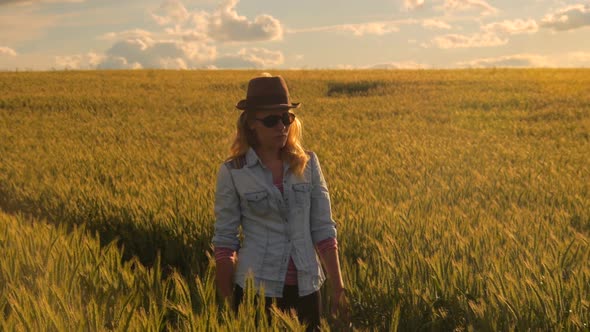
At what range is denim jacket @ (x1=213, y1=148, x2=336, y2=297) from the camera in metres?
2.80

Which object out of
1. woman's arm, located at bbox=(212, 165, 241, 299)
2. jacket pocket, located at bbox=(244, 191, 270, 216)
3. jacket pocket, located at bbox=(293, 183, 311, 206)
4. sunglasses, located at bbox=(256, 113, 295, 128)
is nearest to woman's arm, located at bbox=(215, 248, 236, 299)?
woman's arm, located at bbox=(212, 165, 241, 299)

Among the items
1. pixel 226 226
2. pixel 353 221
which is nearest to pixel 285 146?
pixel 226 226

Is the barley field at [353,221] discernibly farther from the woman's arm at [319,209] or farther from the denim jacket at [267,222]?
the woman's arm at [319,209]

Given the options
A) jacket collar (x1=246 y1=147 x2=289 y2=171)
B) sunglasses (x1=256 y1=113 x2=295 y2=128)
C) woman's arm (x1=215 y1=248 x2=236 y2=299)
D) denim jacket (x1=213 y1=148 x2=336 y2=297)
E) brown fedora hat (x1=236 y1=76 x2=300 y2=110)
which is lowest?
woman's arm (x1=215 y1=248 x2=236 y2=299)

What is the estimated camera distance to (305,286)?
2824mm

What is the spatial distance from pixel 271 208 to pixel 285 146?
0.28 metres

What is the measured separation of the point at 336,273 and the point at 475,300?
0.71m

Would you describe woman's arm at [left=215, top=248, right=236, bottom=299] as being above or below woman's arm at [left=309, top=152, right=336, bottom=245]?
below

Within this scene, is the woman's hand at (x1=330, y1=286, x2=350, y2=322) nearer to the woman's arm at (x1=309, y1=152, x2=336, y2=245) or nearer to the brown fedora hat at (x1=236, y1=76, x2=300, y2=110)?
the woman's arm at (x1=309, y1=152, x2=336, y2=245)

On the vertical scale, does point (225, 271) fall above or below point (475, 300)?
above

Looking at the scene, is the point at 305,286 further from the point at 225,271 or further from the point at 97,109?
the point at 97,109

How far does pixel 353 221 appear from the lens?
4461 mm

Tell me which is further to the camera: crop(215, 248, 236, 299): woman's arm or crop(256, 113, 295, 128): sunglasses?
crop(215, 248, 236, 299): woman's arm

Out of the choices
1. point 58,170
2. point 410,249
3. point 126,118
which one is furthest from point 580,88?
point 410,249
